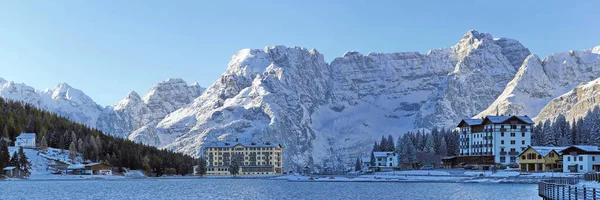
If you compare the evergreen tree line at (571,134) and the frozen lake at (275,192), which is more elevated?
the evergreen tree line at (571,134)

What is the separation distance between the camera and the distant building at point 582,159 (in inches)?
5256

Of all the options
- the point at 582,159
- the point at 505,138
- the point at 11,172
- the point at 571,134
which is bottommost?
the point at 11,172

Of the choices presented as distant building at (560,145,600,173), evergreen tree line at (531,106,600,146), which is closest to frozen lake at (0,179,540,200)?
distant building at (560,145,600,173)

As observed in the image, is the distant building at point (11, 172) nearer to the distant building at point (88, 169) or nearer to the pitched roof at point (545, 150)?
the distant building at point (88, 169)

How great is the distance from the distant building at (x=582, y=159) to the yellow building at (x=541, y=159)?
8.09 metres

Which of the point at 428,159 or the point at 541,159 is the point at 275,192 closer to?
the point at 541,159

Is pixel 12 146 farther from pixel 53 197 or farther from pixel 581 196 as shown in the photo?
pixel 581 196

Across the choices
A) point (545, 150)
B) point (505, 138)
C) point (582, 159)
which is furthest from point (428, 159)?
point (582, 159)

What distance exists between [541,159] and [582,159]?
1428 cm

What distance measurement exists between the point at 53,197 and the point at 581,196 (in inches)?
2290

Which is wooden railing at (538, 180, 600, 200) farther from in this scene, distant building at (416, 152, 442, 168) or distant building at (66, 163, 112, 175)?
distant building at (66, 163, 112, 175)

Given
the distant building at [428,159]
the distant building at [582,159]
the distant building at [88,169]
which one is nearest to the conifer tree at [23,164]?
the distant building at [88,169]

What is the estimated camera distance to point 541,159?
486ft

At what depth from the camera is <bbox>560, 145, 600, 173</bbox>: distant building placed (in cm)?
13350
